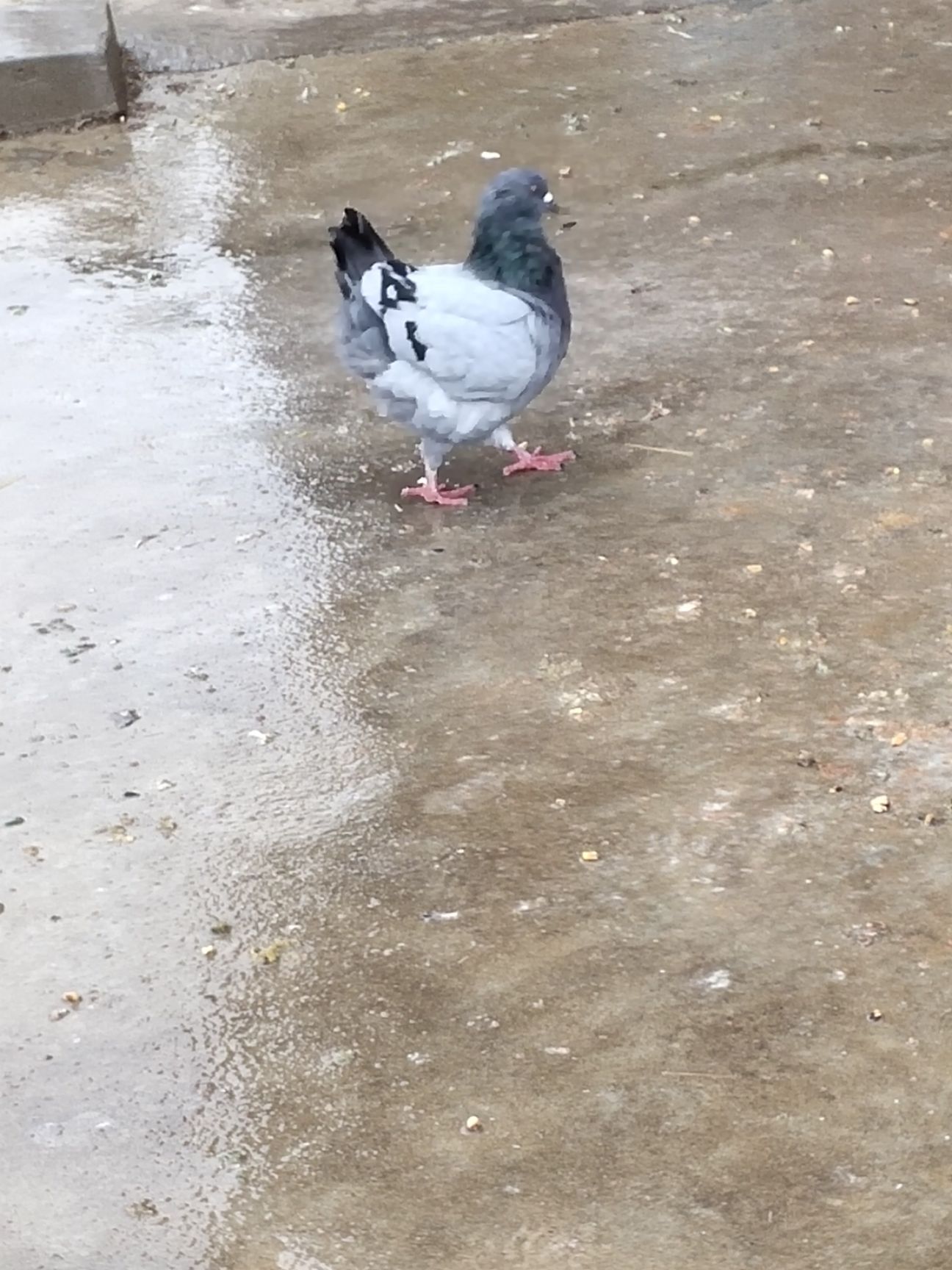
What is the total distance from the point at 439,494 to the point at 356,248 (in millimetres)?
669

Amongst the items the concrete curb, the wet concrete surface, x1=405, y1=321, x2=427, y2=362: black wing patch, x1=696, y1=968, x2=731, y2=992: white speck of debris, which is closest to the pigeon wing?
x1=405, y1=321, x2=427, y2=362: black wing patch

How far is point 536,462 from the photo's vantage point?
14.5ft

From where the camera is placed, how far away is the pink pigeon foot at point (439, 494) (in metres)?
4.34

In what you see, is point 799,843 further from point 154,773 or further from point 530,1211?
point 154,773

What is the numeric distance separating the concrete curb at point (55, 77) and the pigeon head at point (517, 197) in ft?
10.7

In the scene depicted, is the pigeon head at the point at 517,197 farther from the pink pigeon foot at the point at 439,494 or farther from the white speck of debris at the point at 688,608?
the white speck of debris at the point at 688,608

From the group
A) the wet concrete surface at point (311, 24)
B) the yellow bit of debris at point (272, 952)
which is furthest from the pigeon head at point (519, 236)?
the wet concrete surface at point (311, 24)

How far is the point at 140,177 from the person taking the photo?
253 inches

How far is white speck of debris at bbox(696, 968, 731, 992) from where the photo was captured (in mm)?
2807

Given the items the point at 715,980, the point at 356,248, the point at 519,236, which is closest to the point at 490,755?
the point at 715,980

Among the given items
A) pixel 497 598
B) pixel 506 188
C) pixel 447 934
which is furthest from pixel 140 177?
pixel 447 934

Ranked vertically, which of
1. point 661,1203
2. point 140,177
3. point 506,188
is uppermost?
point 506,188

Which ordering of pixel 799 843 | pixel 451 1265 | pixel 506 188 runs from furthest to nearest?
pixel 506 188
pixel 799 843
pixel 451 1265

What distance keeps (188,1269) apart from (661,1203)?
0.69 meters
